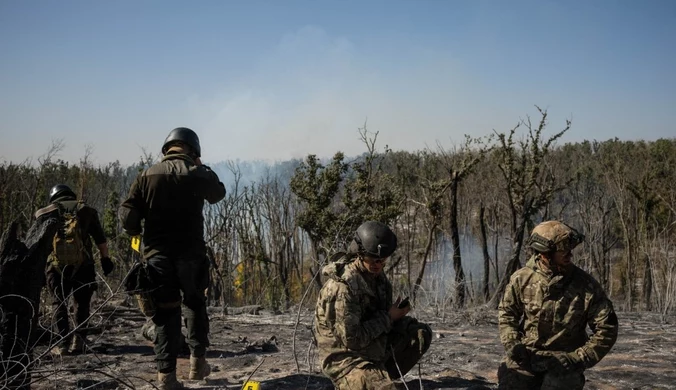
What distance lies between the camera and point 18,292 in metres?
3.44

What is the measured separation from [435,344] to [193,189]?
3.54 meters

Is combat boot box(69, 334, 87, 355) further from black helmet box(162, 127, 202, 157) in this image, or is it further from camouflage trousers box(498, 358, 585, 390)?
camouflage trousers box(498, 358, 585, 390)

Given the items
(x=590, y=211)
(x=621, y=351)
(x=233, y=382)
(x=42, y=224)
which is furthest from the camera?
(x=590, y=211)

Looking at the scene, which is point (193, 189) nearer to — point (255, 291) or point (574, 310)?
point (574, 310)

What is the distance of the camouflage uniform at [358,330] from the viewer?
3.32 meters

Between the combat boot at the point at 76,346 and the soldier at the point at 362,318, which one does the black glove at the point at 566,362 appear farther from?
the combat boot at the point at 76,346

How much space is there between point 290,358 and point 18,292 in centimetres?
282

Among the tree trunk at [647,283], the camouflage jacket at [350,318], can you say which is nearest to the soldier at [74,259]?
the camouflage jacket at [350,318]

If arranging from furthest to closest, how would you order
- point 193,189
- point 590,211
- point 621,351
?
point 590,211 → point 621,351 → point 193,189

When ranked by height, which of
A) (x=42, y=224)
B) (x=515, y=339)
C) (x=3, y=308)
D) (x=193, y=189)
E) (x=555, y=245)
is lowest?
(x=515, y=339)

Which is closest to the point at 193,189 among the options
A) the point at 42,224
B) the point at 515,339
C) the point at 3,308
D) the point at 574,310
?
the point at 42,224

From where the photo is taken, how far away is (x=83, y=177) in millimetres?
15078

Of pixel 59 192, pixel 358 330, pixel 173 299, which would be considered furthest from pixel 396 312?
pixel 59 192

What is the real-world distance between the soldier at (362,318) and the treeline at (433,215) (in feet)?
17.1
